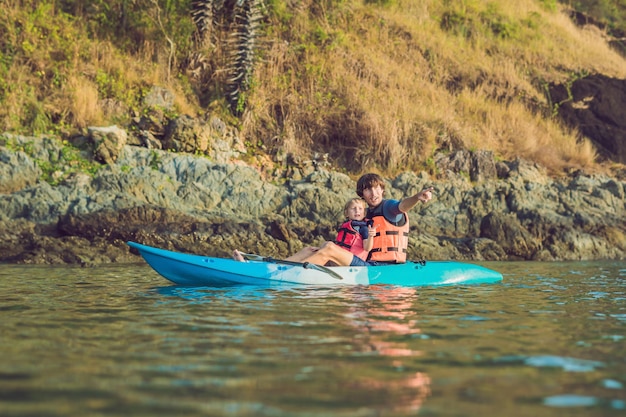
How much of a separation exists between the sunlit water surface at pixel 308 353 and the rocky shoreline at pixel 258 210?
151 inches

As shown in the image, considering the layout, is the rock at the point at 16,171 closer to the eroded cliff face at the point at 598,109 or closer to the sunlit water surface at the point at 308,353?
the sunlit water surface at the point at 308,353

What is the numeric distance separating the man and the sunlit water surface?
0.94 metres

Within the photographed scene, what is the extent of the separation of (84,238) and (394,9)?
12.6 meters

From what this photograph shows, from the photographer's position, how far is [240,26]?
16469 mm

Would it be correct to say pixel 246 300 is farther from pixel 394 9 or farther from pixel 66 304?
pixel 394 9

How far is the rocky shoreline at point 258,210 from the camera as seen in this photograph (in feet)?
37.5

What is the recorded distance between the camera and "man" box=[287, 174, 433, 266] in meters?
8.48

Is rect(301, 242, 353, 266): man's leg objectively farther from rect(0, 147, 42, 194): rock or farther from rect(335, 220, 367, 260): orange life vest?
rect(0, 147, 42, 194): rock

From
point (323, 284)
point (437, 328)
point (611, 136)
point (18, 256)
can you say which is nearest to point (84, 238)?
point (18, 256)

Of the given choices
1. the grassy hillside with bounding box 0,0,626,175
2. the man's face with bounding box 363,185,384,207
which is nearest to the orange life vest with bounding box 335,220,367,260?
the man's face with bounding box 363,185,384,207

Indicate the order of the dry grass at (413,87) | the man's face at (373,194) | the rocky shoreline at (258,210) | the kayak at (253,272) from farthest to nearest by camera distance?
the dry grass at (413,87), the rocky shoreline at (258,210), the man's face at (373,194), the kayak at (253,272)

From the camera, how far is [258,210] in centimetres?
1305

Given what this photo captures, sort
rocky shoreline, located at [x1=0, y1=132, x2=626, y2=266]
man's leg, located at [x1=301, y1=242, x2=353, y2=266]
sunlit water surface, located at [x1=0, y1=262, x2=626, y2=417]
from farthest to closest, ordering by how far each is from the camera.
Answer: rocky shoreline, located at [x1=0, y1=132, x2=626, y2=266] < man's leg, located at [x1=301, y1=242, x2=353, y2=266] < sunlit water surface, located at [x1=0, y1=262, x2=626, y2=417]

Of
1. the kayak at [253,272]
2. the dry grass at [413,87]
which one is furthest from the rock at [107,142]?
the kayak at [253,272]
